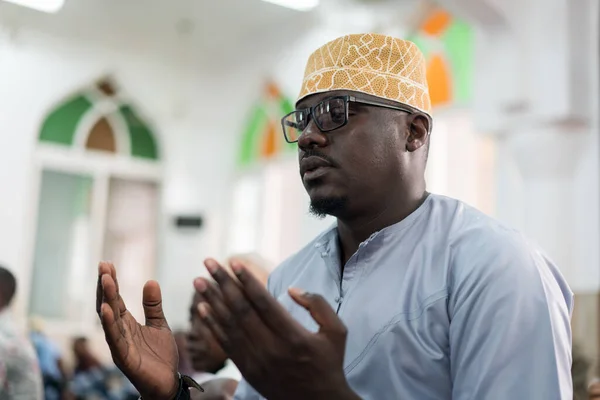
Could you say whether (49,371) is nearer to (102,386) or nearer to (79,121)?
(102,386)

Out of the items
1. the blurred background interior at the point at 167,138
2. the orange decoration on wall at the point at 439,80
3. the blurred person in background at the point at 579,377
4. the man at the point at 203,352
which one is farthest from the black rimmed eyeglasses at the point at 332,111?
the orange decoration on wall at the point at 439,80

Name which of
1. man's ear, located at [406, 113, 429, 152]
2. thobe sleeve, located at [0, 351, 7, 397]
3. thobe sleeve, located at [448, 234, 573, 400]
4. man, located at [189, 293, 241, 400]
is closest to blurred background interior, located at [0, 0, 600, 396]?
man, located at [189, 293, 241, 400]

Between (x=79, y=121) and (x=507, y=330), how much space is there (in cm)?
893

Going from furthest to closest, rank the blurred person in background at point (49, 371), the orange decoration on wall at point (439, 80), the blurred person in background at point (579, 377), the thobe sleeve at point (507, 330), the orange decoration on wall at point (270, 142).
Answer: the orange decoration on wall at point (270, 142), the orange decoration on wall at point (439, 80), the blurred person in background at point (49, 371), the blurred person in background at point (579, 377), the thobe sleeve at point (507, 330)

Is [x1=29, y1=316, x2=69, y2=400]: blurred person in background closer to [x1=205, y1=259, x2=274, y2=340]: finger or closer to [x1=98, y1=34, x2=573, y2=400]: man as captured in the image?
[x1=98, y1=34, x2=573, y2=400]: man

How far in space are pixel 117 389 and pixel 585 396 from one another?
381 centimetres

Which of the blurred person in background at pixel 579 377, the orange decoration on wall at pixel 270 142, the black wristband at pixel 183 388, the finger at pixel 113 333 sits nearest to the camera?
the finger at pixel 113 333

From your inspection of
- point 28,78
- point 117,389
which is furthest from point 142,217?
point 117,389

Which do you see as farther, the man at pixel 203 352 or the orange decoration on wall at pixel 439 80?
the orange decoration on wall at pixel 439 80

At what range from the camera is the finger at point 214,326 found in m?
1.38

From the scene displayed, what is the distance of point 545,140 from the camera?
567 centimetres

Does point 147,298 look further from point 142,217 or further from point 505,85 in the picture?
point 142,217

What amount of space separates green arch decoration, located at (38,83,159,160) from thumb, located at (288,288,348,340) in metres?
8.71

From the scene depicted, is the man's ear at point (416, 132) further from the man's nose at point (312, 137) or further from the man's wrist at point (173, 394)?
the man's wrist at point (173, 394)
